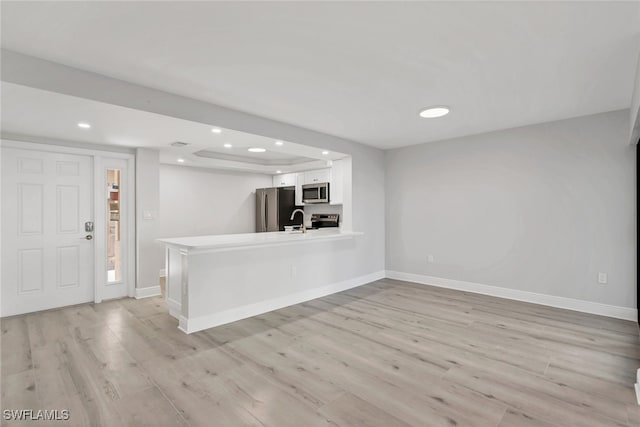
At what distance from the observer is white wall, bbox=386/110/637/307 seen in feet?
11.7

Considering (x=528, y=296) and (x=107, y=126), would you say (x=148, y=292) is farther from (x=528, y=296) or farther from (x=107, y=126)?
(x=528, y=296)

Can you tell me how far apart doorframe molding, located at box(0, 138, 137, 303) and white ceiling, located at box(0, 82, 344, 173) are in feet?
0.45

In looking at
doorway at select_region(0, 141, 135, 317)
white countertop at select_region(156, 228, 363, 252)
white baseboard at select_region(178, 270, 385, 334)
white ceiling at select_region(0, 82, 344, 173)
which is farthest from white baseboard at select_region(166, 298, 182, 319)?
white ceiling at select_region(0, 82, 344, 173)

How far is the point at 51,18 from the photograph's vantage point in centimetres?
182

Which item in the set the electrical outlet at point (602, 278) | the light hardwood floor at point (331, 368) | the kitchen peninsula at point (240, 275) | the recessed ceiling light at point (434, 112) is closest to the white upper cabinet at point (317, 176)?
the kitchen peninsula at point (240, 275)

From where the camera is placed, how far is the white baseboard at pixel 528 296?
140 inches

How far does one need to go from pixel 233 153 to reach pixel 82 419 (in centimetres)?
460

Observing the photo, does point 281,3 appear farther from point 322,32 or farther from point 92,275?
point 92,275

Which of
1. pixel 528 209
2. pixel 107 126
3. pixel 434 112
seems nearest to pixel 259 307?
pixel 107 126

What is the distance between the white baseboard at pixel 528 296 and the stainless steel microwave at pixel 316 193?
196 cm

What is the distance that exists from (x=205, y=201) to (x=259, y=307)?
12.3 ft

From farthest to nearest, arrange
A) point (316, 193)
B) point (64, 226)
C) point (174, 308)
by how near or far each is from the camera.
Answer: point (316, 193) < point (64, 226) < point (174, 308)

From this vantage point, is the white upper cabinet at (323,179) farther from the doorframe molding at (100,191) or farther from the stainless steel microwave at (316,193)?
the doorframe molding at (100,191)

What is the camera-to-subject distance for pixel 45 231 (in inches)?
155
